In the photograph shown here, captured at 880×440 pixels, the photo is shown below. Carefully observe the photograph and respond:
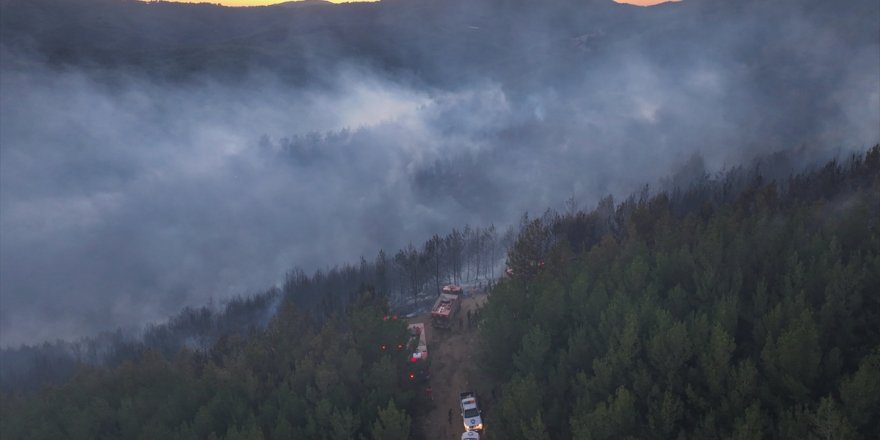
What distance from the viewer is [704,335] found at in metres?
28.9

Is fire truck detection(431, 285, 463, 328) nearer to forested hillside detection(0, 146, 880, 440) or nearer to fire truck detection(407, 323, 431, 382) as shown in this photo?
forested hillside detection(0, 146, 880, 440)

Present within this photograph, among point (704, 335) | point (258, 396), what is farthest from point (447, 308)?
point (704, 335)

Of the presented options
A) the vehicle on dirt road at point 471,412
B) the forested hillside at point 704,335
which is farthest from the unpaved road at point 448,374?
the forested hillside at point 704,335

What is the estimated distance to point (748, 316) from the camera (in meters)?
31.0

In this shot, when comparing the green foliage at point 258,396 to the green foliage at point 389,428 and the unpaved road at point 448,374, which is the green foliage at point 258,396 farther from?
the unpaved road at point 448,374

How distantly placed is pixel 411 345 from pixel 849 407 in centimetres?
2526

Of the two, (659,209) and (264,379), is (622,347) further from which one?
(659,209)

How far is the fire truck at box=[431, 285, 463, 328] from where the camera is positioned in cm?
5012

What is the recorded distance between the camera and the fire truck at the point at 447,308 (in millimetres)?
50125

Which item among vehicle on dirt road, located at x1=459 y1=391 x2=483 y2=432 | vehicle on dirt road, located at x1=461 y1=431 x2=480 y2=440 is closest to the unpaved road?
vehicle on dirt road, located at x1=459 y1=391 x2=483 y2=432

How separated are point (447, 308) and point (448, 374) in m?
10.3

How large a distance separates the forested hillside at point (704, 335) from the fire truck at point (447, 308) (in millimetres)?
7954

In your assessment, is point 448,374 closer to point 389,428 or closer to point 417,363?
point 417,363

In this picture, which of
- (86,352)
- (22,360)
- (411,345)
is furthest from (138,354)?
(411,345)
